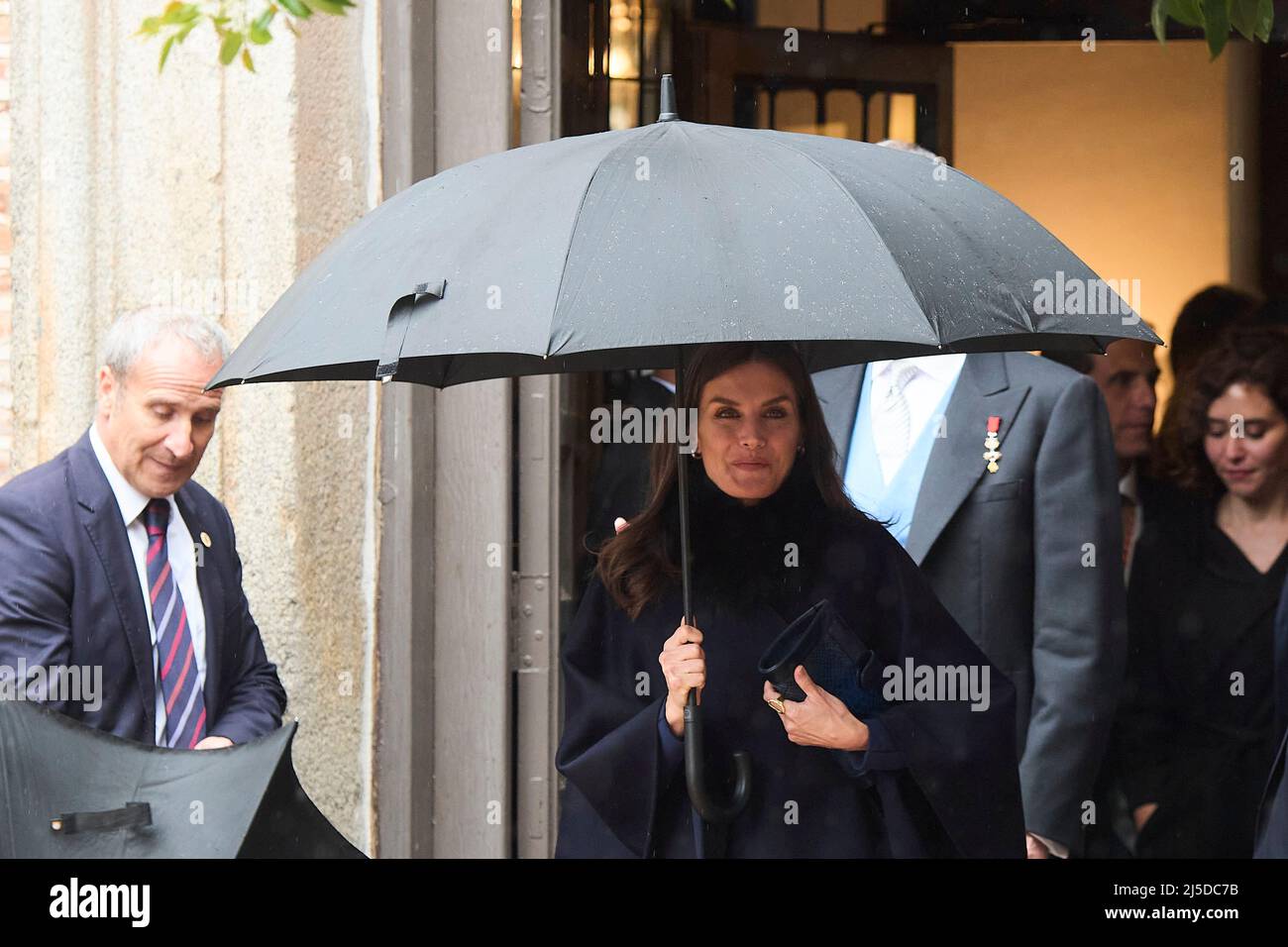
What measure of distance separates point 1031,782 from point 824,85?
11.5 feet

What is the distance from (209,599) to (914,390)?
71.5 inches

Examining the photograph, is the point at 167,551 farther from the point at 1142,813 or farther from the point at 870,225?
the point at 1142,813

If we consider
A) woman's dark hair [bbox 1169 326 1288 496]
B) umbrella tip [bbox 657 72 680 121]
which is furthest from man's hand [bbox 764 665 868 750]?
woman's dark hair [bbox 1169 326 1288 496]

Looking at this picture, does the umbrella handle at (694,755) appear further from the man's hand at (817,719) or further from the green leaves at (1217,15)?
the green leaves at (1217,15)

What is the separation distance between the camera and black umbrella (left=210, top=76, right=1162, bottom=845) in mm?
2545

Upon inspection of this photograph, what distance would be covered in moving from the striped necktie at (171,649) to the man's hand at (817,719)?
1.28 m

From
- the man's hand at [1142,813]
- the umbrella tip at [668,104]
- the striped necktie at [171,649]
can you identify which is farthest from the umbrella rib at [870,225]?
the man's hand at [1142,813]

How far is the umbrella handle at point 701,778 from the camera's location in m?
3.17

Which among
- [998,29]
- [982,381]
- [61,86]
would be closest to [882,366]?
[982,381]

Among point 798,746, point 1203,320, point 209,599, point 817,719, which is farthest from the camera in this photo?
point 1203,320

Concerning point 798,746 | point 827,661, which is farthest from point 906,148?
point 798,746

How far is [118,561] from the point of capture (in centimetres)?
359

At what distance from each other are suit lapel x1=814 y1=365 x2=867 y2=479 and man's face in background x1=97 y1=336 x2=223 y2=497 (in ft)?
5.09
